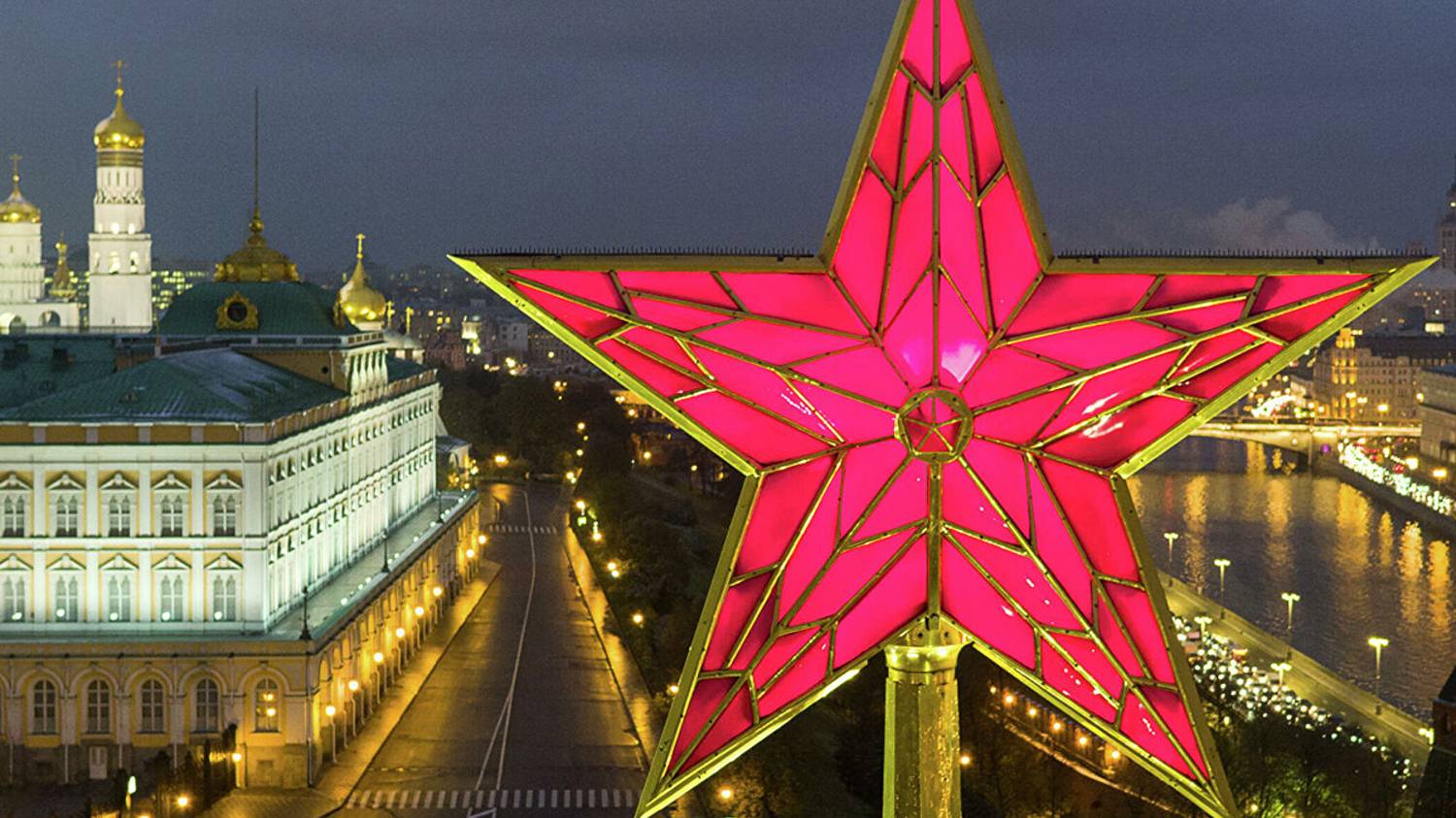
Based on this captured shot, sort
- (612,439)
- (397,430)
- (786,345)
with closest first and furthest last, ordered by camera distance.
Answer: (786,345), (397,430), (612,439)

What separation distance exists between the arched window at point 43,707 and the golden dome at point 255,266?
21.7 meters

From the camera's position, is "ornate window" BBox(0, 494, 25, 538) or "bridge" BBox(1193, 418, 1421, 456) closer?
"ornate window" BBox(0, 494, 25, 538)

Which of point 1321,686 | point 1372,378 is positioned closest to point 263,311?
point 1321,686

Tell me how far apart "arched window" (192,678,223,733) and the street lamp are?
84.0ft

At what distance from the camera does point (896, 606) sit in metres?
12.9

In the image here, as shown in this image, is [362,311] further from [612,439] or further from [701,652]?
[701,652]

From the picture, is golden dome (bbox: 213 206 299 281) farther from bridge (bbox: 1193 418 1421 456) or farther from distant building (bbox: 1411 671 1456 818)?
bridge (bbox: 1193 418 1421 456)

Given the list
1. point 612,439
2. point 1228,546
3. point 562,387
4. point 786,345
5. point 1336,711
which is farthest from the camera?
point 562,387

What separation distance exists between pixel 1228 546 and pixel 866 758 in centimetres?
5496

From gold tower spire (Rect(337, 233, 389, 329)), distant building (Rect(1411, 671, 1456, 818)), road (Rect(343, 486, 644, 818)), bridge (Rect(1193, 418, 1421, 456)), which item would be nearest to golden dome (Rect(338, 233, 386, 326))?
gold tower spire (Rect(337, 233, 389, 329))

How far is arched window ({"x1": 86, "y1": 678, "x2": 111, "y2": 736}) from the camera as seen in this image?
39844 millimetres

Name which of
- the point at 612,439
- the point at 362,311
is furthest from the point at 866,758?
the point at 612,439

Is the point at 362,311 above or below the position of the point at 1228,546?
above

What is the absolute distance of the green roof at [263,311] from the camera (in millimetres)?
55750
